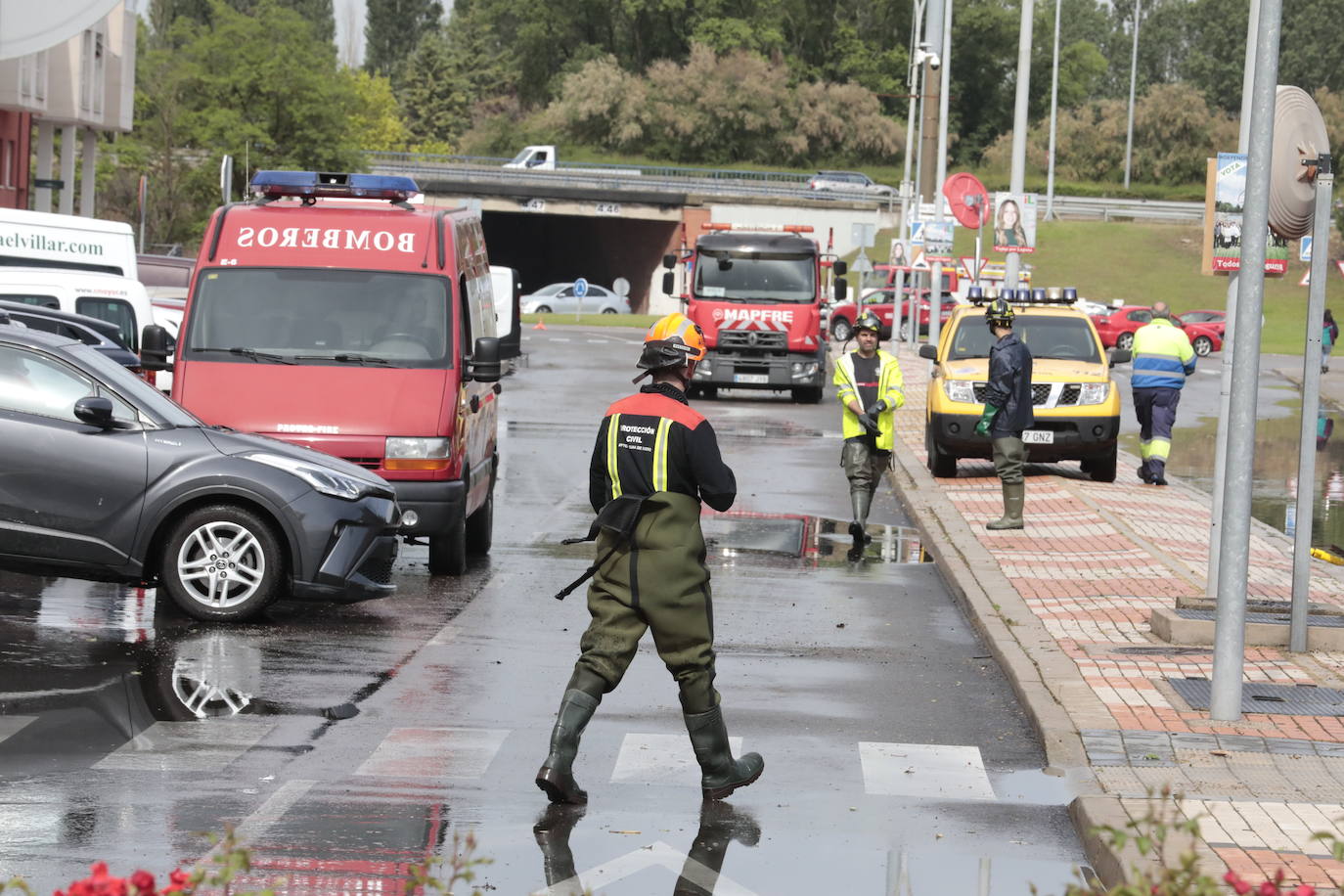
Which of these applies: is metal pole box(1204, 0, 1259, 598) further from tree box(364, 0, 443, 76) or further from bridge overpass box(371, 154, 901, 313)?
tree box(364, 0, 443, 76)

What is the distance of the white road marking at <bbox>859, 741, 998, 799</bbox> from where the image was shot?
7.49 m

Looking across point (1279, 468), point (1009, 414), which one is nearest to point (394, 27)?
point (1279, 468)

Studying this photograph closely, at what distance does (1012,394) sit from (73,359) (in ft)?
26.3

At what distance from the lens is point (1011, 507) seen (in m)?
16.3

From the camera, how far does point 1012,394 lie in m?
16.2

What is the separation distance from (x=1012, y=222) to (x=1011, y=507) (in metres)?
10.8

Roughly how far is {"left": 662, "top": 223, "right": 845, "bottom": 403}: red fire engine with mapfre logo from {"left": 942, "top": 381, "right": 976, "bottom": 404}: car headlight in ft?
39.1

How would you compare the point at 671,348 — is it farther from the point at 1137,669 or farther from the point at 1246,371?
the point at 1137,669

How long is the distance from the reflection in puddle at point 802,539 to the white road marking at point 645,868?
27.6ft

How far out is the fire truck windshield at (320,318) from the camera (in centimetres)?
1316

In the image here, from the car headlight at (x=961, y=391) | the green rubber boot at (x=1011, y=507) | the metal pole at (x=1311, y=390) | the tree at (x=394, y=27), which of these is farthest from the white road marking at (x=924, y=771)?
the tree at (x=394, y=27)

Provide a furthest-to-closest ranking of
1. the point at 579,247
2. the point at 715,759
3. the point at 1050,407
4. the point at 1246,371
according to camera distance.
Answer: the point at 579,247 < the point at 1050,407 < the point at 1246,371 < the point at 715,759

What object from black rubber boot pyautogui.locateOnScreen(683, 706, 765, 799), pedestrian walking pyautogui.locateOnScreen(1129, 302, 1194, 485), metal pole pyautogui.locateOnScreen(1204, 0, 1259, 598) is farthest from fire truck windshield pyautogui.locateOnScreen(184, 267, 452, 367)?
pedestrian walking pyautogui.locateOnScreen(1129, 302, 1194, 485)

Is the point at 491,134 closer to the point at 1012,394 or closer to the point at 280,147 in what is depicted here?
the point at 280,147
